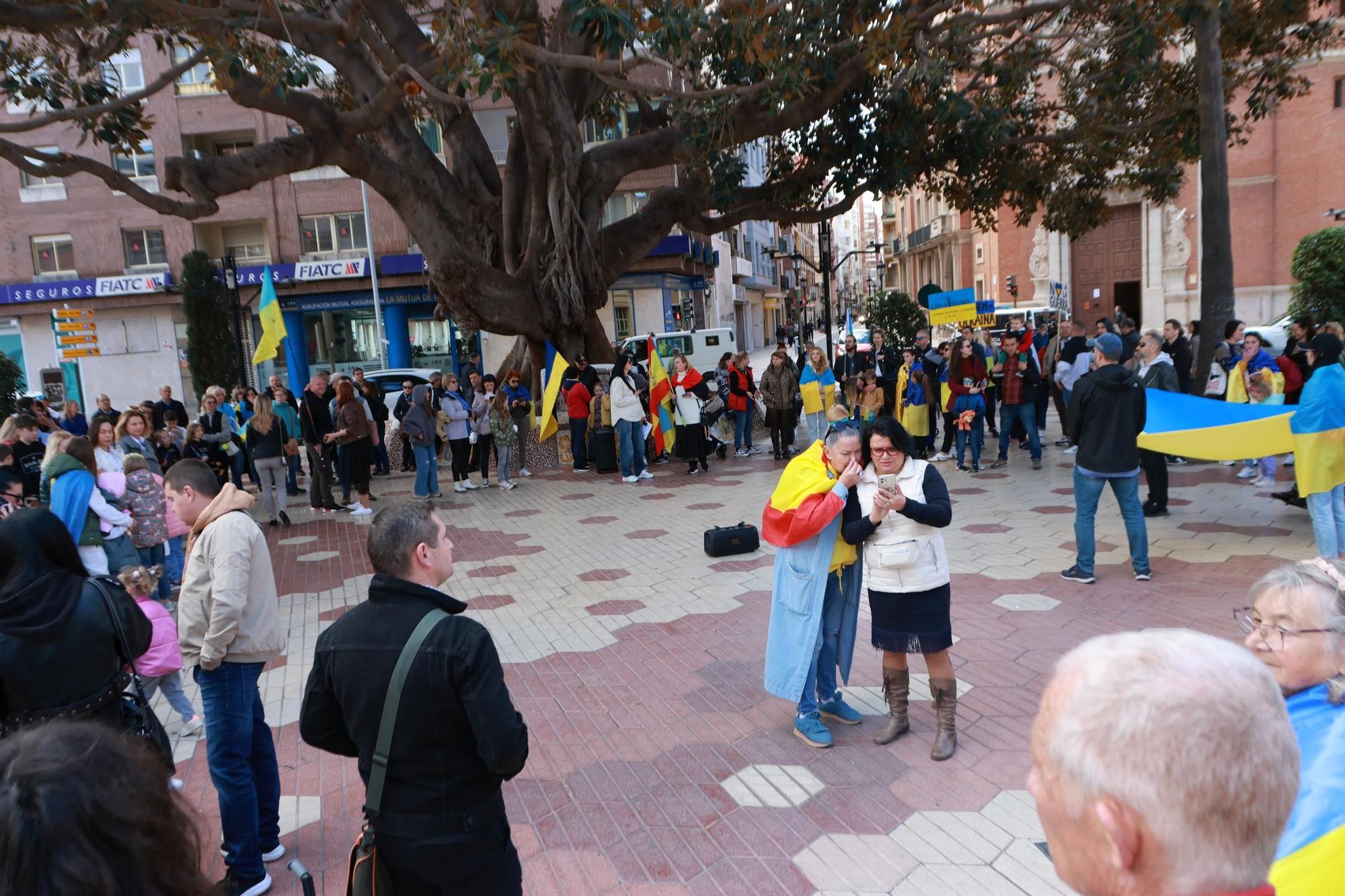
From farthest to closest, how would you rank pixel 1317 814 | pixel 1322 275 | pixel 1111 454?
pixel 1322 275
pixel 1111 454
pixel 1317 814

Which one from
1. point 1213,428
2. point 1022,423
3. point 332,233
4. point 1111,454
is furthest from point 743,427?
point 332,233

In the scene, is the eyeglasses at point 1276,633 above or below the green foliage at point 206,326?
below

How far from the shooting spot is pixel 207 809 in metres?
4.47

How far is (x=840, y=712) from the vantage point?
498 centimetres

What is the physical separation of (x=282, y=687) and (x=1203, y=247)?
1238cm

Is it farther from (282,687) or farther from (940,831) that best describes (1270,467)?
(282,687)

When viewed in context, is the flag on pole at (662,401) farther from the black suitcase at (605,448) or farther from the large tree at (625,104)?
the large tree at (625,104)

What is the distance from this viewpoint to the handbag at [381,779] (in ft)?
8.30

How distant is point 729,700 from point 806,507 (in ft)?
5.11

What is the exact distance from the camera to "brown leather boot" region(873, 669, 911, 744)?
185 inches

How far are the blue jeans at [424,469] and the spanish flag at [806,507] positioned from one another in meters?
9.02

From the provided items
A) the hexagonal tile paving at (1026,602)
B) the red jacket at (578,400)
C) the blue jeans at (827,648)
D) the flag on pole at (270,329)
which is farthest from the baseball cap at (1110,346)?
the flag on pole at (270,329)

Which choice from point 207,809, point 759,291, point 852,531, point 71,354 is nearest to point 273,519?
point 207,809

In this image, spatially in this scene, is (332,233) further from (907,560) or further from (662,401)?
(907,560)
